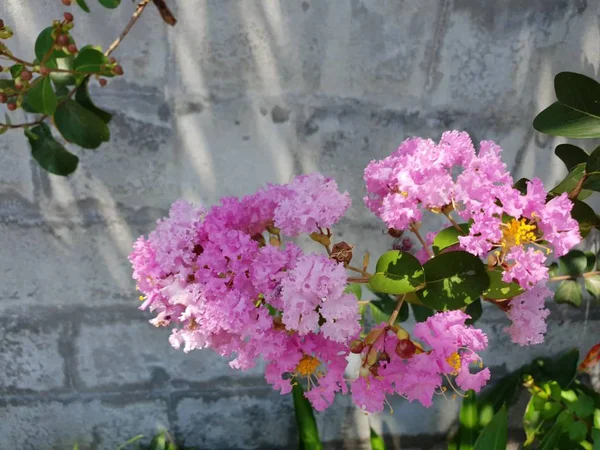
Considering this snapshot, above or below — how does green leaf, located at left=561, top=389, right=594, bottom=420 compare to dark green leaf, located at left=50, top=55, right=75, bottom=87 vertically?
below

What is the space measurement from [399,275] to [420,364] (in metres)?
0.14

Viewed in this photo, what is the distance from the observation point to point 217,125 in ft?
4.62

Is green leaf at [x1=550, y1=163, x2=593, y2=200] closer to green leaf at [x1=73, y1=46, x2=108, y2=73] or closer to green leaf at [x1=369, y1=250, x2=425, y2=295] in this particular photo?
green leaf at [x1=369, y1=250, x2=425, y2=295]

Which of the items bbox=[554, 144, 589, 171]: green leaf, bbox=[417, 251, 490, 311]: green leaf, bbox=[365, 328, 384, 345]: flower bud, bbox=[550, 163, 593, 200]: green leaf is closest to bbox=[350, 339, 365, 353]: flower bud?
bbox=[365, 328, 384, 345]: flower bud

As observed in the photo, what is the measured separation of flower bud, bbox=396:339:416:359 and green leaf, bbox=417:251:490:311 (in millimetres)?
67

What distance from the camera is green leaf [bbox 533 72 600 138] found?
843 mm

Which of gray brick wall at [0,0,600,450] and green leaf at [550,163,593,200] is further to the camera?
gray brick wall at [0,0,600,450]

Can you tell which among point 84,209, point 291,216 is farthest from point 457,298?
point 84,209

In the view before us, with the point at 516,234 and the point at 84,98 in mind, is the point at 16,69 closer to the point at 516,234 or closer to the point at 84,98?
the point at 84,98

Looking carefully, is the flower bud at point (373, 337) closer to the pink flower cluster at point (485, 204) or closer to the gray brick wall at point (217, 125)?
the pink flower cluster at point (485, 204)

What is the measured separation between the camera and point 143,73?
1.33 metres

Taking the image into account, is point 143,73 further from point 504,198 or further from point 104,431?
point 104,431

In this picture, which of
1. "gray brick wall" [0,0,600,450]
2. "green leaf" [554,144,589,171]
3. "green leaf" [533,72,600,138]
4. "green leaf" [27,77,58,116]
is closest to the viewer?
"green leaf" [533,72,600,138]

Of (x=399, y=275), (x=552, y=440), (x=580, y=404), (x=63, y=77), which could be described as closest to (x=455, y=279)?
(x=399, y=275)
